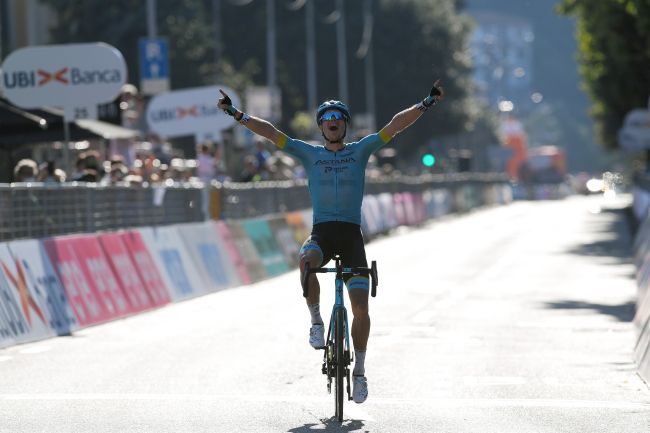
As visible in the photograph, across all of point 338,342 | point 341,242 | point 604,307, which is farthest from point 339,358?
point 604,307

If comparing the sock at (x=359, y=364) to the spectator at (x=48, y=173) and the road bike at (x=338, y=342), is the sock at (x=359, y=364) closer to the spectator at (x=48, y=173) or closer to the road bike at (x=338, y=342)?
the road bike at (x=338, y=342)

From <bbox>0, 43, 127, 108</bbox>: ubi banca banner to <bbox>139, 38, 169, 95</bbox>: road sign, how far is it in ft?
34.4

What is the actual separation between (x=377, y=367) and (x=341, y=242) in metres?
2.69

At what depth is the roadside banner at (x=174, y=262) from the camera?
67.0 feet

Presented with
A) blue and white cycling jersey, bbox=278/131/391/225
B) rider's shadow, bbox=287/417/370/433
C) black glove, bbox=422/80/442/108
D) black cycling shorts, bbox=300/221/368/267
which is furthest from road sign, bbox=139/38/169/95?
rider's shadow, bbox=287/417/370/433

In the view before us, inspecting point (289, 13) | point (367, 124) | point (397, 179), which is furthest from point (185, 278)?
point (289, 13)

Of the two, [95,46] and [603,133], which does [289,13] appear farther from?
[95,46]

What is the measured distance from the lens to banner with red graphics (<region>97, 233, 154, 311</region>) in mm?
18609

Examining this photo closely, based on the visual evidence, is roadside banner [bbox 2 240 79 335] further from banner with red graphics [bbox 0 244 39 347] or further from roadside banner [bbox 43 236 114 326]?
roadside banner [bbox 43 236 114 326]

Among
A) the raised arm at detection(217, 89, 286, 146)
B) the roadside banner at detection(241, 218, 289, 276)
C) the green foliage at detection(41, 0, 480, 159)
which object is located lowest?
the roadside banner at detection(241, 218, 289, 276)

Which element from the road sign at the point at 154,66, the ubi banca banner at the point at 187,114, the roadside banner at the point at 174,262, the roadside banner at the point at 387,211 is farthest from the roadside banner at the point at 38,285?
the roadside banner at the point at 387,211

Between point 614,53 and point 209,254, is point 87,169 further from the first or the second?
point 614,53

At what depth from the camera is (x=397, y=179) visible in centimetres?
4772

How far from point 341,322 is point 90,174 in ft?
36.1
